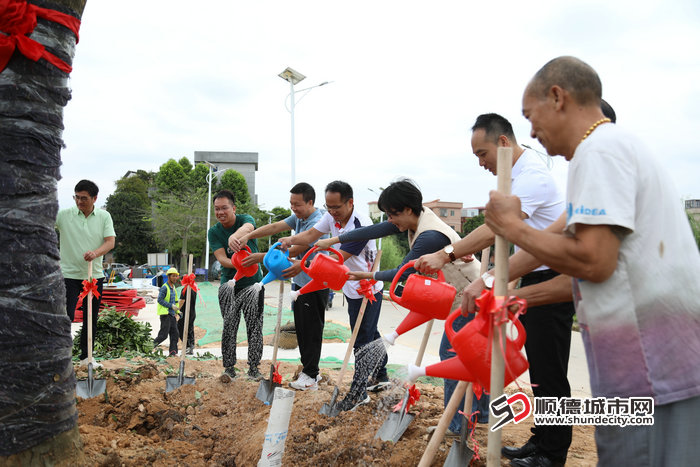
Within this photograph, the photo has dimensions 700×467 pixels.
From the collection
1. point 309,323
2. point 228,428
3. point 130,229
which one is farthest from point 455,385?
point 130,229

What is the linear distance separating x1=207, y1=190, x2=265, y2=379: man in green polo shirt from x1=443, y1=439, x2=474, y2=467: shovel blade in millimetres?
2701

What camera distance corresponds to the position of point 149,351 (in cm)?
674

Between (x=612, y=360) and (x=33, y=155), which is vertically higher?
(x=33, y=155)

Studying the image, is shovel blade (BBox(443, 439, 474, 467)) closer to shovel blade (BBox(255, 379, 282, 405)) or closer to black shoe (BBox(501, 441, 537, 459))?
black shoe (BBox(501, 441, 537, 459))

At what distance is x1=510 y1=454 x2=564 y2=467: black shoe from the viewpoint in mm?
2500

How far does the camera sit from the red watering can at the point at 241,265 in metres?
4.44

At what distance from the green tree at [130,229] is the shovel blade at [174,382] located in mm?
39895

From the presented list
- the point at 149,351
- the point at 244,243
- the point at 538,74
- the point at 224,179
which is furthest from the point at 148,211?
the point at 538,74

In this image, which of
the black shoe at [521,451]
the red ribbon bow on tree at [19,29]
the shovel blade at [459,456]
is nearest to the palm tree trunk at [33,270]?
the red ribbon bow on tree at [19,29]

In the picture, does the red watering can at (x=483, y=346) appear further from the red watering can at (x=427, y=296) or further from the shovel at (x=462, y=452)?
the shovel at (x=462, y=452)

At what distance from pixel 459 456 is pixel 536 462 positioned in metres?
0.41

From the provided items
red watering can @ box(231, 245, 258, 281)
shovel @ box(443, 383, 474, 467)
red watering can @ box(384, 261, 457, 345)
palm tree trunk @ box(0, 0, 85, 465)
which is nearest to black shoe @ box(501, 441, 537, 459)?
shovel @ box(443, 383, 474, 467)

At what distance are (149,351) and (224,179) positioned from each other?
4050 cm

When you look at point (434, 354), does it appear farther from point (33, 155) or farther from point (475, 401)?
point (33, 155)
